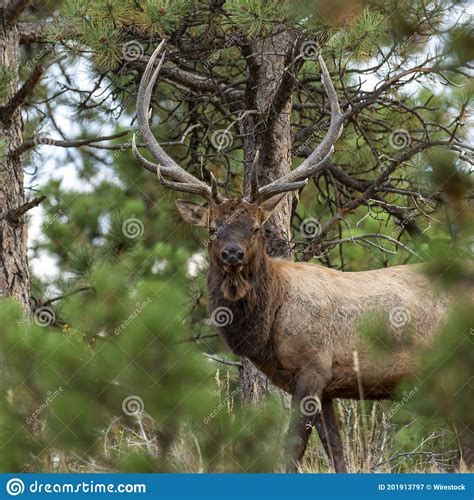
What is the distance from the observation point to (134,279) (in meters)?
11.0

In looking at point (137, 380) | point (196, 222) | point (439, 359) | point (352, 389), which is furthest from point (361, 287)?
point (137, 380)

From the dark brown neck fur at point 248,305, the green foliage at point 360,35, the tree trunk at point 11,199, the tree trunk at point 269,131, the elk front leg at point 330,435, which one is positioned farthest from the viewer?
the tree trunk at point 11,199

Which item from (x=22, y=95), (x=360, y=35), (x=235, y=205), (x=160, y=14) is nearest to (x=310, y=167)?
(x=235, y=205)

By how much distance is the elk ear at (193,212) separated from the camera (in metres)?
8.24

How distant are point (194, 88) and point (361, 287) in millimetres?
2812

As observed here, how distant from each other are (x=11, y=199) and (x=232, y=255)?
295 centimetres

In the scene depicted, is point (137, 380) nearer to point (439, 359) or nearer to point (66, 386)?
point (66, 386)

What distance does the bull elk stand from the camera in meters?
7.57

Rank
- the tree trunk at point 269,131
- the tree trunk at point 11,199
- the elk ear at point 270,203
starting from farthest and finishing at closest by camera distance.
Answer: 1. the tree trunk at point 11,199
2. the tree trunk at point 269,131
3. the elk ear at point 270,203

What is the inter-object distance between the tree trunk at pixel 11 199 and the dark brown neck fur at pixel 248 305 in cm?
225

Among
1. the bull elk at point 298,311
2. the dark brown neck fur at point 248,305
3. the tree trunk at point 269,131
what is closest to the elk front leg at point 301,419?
the bull elk at point 298,311

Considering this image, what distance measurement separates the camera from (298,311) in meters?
7.90

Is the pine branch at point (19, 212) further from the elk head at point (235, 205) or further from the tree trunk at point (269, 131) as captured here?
the tree trunk at point (269, 131)

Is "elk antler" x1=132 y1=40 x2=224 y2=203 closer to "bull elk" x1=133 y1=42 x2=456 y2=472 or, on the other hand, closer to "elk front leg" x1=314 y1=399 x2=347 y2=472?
"bull elk" x1=133 y1=42 x2=456 y2=472
